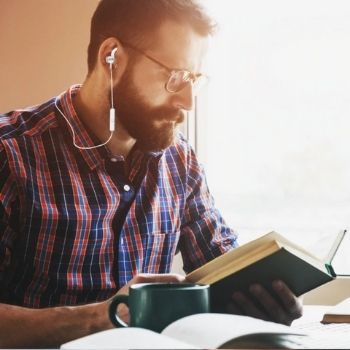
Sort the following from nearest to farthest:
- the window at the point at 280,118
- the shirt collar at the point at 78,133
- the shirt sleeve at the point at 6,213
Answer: the shirt sleeve at the point at 6,213
the shirt collar at the point at 78,133
the window at the point at 280,118

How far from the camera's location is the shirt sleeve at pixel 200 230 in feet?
5.26

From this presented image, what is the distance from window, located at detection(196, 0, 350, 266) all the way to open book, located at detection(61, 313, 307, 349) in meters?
1.44

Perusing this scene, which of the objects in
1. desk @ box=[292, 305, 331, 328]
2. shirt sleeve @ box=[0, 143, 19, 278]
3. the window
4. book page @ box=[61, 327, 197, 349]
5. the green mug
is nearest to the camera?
book page @ box=[61, 327, 197, 349]

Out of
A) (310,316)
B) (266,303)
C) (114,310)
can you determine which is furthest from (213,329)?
(310,316)

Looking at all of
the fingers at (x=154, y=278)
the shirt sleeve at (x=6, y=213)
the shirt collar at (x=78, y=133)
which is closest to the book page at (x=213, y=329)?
the fingers at (x=154, y=278)

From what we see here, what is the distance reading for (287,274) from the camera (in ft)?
3.53

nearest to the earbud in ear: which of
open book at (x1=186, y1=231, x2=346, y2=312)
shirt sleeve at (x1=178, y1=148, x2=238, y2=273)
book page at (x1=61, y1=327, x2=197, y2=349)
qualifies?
shirt sleeve at (x1=178, y1=148, x2=238, y2=273)

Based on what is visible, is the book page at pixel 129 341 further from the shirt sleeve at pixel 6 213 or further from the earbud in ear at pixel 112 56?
the earbud in ear at pixel 112 56

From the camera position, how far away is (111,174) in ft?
4.99

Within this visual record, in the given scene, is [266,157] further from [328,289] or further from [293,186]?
[328,289]

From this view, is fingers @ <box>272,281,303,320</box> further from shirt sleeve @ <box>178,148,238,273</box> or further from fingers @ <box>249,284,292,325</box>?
shirt sleeve @ <box>178,148,238,273</box>

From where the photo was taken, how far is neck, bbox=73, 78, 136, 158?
1.59m

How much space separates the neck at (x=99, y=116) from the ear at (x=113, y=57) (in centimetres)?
4

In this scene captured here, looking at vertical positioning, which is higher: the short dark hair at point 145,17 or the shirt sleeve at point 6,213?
the short dark hair at point 145,17
